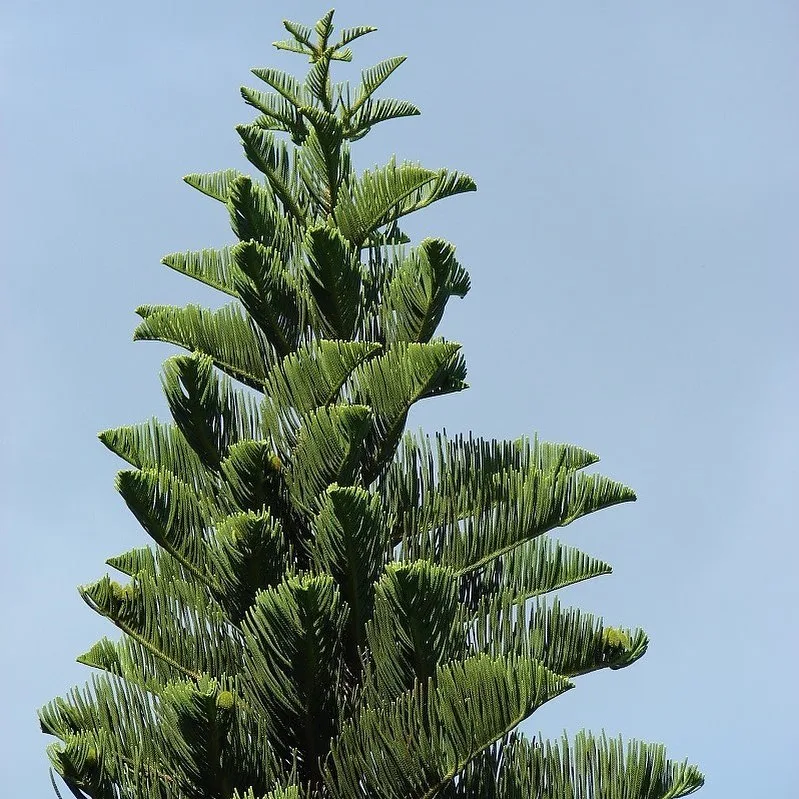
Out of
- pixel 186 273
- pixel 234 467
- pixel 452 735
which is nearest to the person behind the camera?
pixel 452 735

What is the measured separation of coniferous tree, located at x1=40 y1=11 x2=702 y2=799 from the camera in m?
4.58

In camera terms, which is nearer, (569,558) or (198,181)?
(569,558)

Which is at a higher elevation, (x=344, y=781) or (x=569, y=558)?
(x=569, y=558)

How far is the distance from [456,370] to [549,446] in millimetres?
563

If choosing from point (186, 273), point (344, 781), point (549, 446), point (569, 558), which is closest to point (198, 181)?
point (186, 273)

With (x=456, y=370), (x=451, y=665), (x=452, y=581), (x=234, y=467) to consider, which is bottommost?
(x=451, y=665)

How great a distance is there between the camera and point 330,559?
190 inches

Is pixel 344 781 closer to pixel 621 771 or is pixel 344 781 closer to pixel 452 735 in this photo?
pixel 452 735

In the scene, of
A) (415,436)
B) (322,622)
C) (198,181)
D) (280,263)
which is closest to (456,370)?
(415,436)

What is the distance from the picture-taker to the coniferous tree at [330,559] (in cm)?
458

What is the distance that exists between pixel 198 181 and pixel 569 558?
271 cm

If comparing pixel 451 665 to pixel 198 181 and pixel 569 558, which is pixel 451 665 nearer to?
pixel 569 558

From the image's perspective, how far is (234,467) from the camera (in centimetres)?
502

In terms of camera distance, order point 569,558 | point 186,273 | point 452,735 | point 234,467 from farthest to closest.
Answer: point 186,273, point 569,558, point 234,467, point 452,735
